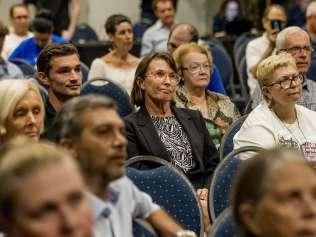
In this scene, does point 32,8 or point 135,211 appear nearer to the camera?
point 135,211

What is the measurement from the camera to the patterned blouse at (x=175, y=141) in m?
4.30

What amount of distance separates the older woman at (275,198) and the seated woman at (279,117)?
6.07 ft

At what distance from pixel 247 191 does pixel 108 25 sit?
4914mm

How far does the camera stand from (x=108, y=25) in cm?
696

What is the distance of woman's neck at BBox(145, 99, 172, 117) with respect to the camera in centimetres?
444

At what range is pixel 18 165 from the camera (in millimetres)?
→ 1914

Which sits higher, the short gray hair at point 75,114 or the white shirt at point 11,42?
the short gray hair at point 75,114

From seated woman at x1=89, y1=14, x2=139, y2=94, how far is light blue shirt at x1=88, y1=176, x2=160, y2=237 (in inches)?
140

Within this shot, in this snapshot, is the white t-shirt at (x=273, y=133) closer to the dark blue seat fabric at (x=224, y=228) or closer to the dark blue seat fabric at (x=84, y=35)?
the dark blue seat fabric at (x=224, y=228)

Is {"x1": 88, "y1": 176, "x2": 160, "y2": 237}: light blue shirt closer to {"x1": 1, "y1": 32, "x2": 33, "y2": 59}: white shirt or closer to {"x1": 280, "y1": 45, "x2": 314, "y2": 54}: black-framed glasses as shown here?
{"x1": 280, "y1": 45, "x2": 314, "y2": 54}: black-framed glasses

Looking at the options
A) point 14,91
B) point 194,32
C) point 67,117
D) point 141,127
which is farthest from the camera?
point 194,32

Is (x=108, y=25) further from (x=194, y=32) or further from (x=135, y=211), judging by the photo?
(x=135, y=211)

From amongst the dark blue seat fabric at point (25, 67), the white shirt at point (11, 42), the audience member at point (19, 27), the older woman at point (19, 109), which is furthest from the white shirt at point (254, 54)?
the older woman at point (19, 109)

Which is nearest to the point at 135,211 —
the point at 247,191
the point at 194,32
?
the point at 247,191
